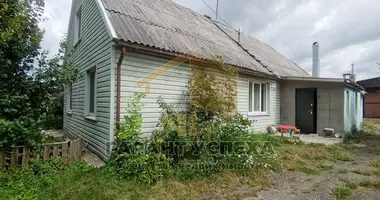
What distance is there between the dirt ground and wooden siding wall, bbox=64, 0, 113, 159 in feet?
12.9

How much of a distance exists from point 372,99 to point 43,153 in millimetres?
32269

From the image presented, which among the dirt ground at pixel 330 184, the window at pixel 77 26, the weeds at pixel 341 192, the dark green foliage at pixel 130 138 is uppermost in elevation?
the window at pixel 77 26

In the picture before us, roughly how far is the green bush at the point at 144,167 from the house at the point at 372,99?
29874 mm

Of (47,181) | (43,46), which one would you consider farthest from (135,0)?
(47,181)

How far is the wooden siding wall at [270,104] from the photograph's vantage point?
9.00 meters

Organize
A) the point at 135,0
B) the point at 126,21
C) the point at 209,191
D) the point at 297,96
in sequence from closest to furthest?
the point at 209,191
the point at 126,21
the point at 135,0
the point at 297,96

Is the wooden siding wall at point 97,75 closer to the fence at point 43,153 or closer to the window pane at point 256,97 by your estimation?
the fence at point 43,153

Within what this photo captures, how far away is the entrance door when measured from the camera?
11.0 metres

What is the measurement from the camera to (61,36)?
15.6m

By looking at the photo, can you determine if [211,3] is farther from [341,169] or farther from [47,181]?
[47,181]

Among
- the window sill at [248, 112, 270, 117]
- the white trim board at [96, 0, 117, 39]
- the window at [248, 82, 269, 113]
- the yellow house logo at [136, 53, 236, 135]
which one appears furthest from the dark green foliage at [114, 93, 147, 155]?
the window at [248, 82, 269, 113]

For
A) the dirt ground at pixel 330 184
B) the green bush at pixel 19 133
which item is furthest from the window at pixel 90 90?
the dirt ground at pixel 330 184

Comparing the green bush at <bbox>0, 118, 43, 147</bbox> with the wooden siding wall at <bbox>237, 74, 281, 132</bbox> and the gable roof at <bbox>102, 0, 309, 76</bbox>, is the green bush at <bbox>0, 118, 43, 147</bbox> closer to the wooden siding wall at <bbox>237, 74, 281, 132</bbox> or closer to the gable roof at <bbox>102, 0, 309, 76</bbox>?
the gable roof at <bbox>102, 0, 309, 76</bbox>

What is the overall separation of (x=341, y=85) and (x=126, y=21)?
31.3 ft
